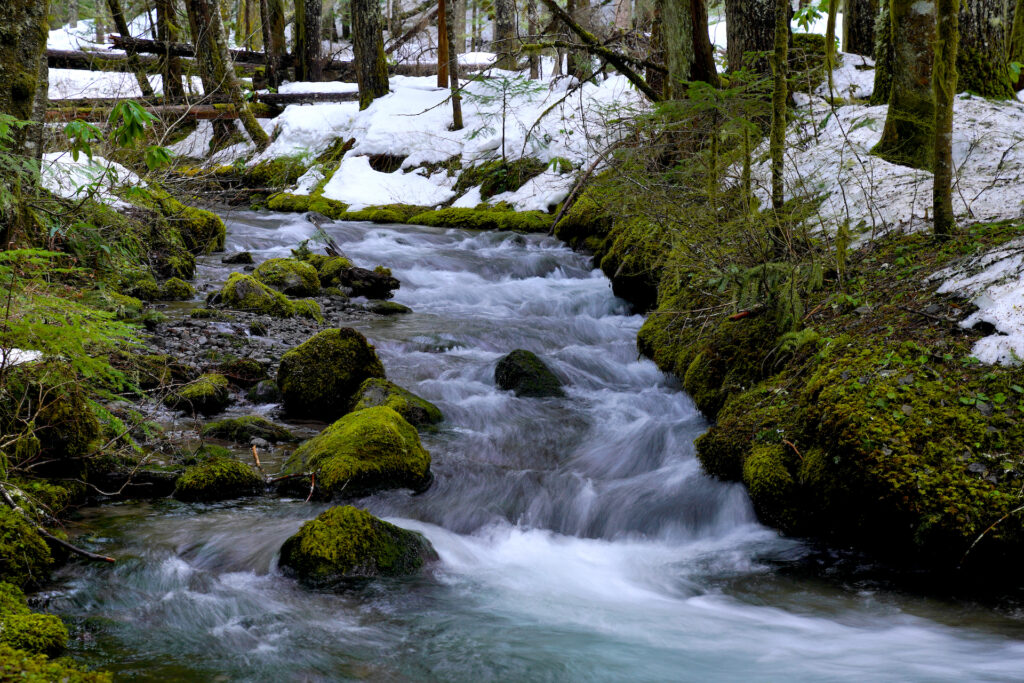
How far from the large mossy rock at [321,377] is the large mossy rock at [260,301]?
266cm

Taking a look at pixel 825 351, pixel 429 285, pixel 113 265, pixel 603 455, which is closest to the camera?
pixel 825 351

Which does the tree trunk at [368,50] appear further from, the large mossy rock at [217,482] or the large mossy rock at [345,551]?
the large mossy rock at [345,551]

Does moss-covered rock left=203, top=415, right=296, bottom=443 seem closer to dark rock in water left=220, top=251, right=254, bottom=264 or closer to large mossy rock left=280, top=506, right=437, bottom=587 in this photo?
large mossy rock left=280, top=506, right=437, bottom=587

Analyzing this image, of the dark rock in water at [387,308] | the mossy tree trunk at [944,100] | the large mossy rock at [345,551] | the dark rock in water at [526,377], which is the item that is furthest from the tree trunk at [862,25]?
the large mossy rock at [345,551]

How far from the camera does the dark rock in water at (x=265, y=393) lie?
22.8 feet

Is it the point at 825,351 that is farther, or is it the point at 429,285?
the point at 429,285

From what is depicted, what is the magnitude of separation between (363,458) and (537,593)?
→ 1686 mm

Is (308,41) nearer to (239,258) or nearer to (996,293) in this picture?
(239,258)

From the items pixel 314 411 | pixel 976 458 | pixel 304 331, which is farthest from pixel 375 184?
pixel 976 458

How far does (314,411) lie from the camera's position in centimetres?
669

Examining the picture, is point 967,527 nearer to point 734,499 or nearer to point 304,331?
point 734,499

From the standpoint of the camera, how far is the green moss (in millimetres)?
14422

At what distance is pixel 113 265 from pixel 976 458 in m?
8.53

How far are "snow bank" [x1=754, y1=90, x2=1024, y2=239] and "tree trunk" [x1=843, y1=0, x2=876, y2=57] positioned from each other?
21.0 feet
